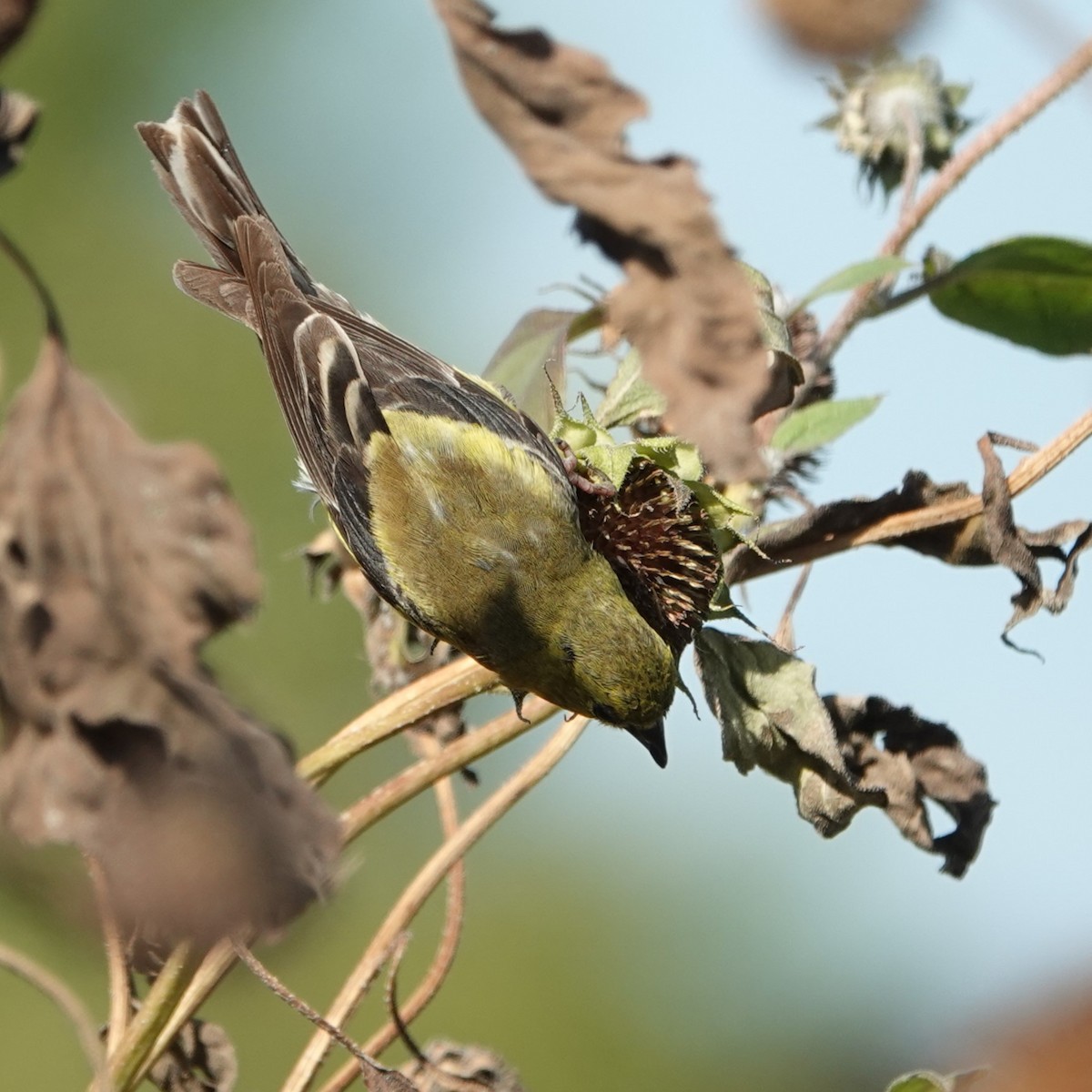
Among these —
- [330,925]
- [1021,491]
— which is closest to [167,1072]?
[330,925]

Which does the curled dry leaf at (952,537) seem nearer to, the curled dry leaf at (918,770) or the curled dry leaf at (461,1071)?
the curled dry leaf at (918,770)

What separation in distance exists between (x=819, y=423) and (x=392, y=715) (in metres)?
0.86

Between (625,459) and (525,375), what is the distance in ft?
1.05

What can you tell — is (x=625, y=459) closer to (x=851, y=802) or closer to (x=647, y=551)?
(x=647, y=551)

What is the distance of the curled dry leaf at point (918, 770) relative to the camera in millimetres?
2494

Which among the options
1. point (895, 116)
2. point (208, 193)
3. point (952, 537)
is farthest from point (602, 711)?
point (208, 193)

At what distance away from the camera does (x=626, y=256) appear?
6.50ft

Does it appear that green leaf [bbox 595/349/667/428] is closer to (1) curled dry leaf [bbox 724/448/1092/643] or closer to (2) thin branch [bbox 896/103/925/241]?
(1) curled dry leaf [bbox 724/448/1092/643]

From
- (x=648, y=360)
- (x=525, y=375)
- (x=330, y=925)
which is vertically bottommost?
(x=330, y=925)

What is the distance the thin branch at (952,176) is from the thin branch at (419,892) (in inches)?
34.2

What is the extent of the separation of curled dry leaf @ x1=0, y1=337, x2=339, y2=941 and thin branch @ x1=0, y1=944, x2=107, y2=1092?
8.8 inches

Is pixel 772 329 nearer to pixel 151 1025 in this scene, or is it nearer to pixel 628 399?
pixel 628 399

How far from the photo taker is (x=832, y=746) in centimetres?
229

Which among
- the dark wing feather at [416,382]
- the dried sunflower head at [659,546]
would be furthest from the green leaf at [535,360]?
the dark wing feather at [416,382]
